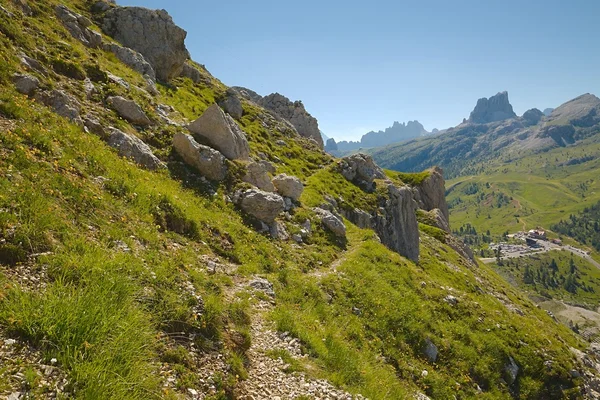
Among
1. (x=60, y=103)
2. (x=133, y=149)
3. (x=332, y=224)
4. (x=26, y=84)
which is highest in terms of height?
(x=26, y=84)

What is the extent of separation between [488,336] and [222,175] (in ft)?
78.9

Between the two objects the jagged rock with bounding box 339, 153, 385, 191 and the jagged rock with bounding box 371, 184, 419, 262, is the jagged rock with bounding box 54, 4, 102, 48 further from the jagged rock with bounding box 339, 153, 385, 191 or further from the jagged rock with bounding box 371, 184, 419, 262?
the jagged rock with bounding box 371, 184, 419, 262

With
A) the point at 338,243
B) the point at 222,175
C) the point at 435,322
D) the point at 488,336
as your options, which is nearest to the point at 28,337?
the point at 222,175

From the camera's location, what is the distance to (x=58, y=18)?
32406mm

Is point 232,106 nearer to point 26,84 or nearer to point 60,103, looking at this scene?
point 60,103

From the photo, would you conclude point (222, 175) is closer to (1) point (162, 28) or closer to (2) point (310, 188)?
(2) point (310, 188)

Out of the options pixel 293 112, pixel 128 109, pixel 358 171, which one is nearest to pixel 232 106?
pixel 358 171

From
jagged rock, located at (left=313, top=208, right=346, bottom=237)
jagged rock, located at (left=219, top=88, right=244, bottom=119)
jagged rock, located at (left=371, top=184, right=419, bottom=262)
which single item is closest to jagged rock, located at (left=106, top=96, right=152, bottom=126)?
jagged rock, located at (left=313, top=208, right=346, bottom=237)

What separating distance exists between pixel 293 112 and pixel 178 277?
91.4m

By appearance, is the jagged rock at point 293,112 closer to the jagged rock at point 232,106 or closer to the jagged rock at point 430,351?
the jagged rock at point 232,106

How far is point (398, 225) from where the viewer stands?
52688 millimetres

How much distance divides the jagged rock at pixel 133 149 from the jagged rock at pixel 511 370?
2820cm

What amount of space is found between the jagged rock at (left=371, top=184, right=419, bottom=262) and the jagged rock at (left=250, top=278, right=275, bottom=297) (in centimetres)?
3199

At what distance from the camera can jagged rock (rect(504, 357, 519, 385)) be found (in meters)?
23.2
